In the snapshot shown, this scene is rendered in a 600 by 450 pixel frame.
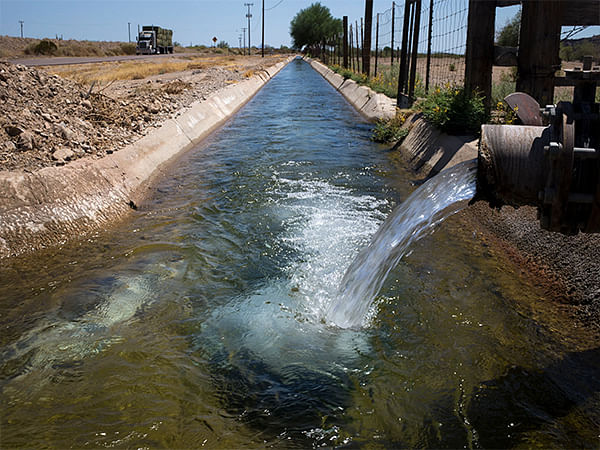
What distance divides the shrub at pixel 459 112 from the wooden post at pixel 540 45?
3.85 ft

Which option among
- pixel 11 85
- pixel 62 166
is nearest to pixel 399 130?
pixel 62 166

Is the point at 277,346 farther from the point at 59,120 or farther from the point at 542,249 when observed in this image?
the point at 59,120

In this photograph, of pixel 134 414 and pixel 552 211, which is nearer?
pixel 552 211

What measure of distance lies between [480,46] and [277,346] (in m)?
5.44

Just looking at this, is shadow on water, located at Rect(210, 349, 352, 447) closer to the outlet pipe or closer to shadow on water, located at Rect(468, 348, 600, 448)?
shadow on water, located at Rect(468, 348, 600, 448)

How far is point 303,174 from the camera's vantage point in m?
8.70

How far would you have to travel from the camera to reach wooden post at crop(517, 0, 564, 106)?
5680mm

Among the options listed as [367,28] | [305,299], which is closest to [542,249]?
[305,299]

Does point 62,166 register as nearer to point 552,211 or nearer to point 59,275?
point 59,275

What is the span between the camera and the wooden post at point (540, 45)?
5.68 m

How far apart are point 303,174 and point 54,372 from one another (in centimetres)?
590

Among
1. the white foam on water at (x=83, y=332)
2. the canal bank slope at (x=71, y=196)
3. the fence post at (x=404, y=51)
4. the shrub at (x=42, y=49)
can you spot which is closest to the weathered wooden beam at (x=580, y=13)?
the white foam on water at (x=83, y=332)

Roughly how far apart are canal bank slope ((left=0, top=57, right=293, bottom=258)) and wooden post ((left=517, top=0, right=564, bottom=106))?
524cm

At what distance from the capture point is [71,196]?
5957 millimetres
